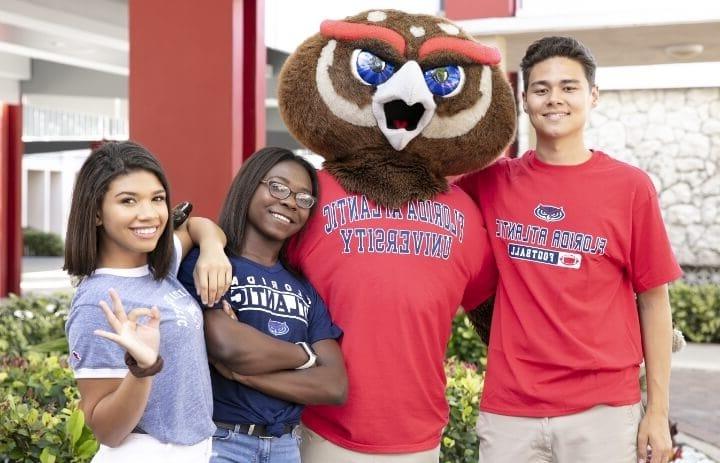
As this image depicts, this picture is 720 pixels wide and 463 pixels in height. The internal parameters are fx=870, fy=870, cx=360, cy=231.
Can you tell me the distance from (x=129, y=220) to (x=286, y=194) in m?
0.53

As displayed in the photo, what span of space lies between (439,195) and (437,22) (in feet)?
1.97

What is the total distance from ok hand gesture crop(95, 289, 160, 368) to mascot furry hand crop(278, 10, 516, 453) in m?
0.75

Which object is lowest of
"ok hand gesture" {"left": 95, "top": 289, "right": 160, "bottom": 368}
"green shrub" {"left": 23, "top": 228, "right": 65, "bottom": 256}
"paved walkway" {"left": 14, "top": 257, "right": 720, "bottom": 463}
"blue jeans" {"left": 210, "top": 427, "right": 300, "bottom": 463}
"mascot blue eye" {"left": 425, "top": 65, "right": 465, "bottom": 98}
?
"paved walkway" {"left": 14, "top": 257, "right": 720, "bottom": 463}

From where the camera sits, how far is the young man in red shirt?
2.61 metres

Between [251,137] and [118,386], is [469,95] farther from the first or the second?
[251,137]

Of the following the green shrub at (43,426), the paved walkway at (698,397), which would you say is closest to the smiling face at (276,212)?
the green shrub at (43,426)

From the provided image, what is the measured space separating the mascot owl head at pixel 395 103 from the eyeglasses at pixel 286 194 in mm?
213

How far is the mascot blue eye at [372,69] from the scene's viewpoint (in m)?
2.75

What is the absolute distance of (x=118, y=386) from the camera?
2.01m

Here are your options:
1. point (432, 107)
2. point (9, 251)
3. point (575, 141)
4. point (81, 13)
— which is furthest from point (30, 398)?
point (9, 251)

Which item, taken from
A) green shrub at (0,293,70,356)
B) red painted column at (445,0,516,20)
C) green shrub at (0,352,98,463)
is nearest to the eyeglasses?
green shrub at (0,352,98,463)

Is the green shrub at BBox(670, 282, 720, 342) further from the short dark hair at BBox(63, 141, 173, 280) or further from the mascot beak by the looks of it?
the short dark hair at BBox(63, 141, 173, 280)

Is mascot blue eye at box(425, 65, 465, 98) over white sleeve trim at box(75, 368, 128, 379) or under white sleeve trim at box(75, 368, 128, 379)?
over

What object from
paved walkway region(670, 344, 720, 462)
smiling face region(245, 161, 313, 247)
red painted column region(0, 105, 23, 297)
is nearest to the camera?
smiling face region(245, 161, 313, 247)
